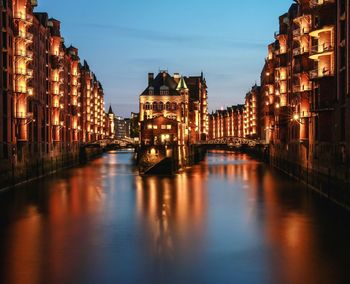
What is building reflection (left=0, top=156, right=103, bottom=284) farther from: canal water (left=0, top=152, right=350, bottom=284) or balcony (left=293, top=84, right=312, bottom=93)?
balcony (left=293, top=84, right=312, bottom=93)

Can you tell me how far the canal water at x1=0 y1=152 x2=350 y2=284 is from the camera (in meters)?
28.4

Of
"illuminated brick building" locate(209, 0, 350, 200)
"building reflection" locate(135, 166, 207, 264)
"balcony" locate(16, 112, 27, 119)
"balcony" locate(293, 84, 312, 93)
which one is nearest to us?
"building reflection" locate(135, 166, 207, 264)

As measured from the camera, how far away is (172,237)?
1467 inches

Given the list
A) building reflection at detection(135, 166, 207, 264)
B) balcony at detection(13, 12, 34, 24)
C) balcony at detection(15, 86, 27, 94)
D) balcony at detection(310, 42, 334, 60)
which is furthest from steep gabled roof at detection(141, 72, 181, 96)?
balcony at detection(310, 42, 334, 60)

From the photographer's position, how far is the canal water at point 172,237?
28.4 m

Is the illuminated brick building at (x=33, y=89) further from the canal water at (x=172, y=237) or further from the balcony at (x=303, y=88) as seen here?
the balcony at (x=303, y=88)

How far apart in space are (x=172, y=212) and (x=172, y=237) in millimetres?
11315

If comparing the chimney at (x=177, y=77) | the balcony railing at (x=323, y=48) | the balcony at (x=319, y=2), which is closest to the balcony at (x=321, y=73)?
the balcony railing at (x=323, y=48)

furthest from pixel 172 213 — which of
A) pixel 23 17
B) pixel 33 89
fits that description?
pixel 33 89

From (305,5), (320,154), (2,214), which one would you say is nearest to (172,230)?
(2,214)

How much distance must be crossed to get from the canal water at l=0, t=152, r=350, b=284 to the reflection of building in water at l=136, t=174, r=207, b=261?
74 millimetres

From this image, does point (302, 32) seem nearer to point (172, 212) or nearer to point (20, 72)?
point (172, 212)

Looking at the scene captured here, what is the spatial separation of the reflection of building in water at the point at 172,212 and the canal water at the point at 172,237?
7 centimetres

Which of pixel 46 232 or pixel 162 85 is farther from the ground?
pixel 162 85
